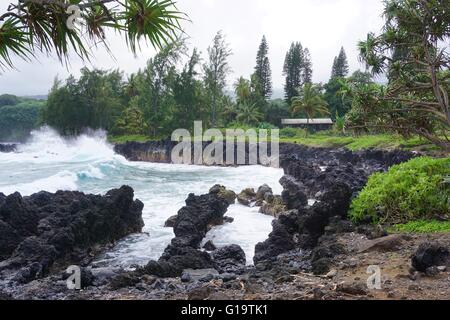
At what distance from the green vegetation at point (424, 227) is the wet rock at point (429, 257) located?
5.28 feet

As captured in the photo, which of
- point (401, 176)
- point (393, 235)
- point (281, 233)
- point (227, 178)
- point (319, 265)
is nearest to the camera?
point (319, 265)

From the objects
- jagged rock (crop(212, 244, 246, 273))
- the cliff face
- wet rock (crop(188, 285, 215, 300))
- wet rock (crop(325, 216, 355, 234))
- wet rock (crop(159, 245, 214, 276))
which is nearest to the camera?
wet rock (crop(188, 285, 215, 300))

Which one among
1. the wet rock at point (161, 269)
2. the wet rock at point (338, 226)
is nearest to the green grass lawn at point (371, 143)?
the wet rock at point (338, 226)

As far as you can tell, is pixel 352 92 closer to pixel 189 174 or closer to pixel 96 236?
pixel 96 236

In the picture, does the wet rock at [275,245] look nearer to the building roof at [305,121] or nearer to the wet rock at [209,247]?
the wet rock at [209,247]

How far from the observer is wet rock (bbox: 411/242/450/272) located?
5246mm

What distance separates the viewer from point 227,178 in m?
28.5

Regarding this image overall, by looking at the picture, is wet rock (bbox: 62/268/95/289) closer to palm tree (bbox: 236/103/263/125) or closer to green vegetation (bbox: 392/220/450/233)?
green vegetation (bbox: 392/220/450/233)

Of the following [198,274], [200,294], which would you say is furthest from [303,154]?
[200,294]

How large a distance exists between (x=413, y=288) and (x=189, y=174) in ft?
88.9

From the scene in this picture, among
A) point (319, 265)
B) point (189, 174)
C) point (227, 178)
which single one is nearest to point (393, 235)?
point (319, 265)

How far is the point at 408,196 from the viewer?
306 inches

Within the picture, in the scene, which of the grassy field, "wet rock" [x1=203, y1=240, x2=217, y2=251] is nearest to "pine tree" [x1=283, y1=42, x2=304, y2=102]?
the grassy field

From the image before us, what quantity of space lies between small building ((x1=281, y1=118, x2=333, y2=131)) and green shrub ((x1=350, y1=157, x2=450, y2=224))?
137 ft
